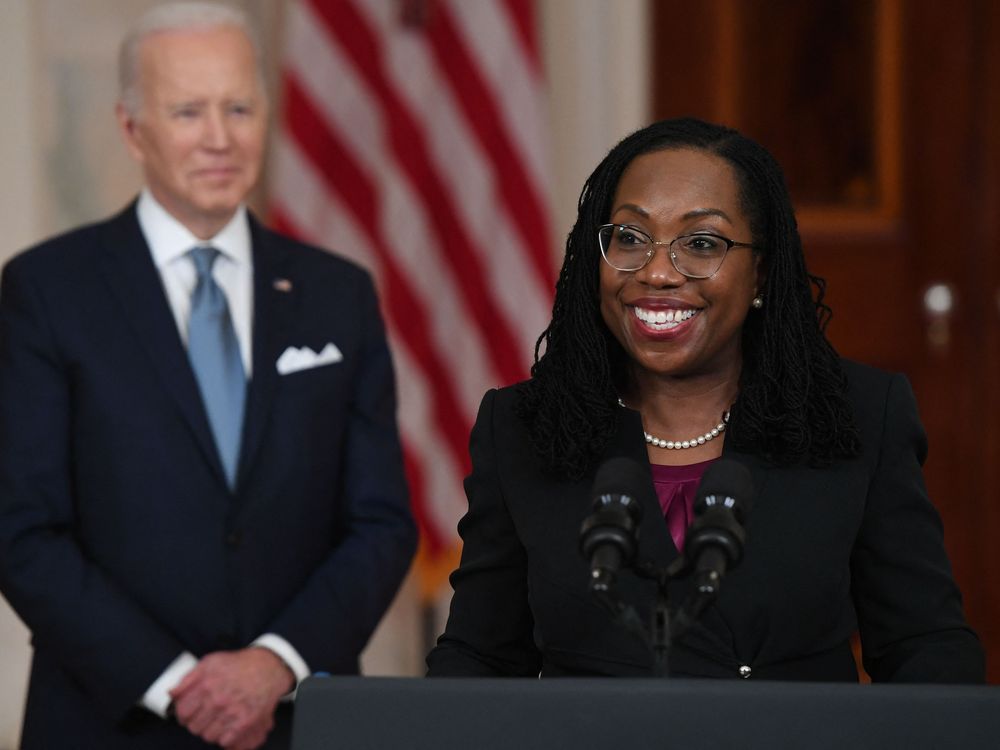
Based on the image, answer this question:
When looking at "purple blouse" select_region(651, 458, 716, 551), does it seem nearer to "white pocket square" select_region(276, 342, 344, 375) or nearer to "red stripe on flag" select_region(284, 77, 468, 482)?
"white pocket square" select_region(276, 342, 344, 375)

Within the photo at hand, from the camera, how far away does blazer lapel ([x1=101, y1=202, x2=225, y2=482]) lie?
276 centimetres

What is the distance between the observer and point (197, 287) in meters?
2.87

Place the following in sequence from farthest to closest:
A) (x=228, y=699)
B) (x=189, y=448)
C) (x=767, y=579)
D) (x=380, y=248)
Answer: (x=380, y=248) → (x=189, y=448) → (x=228, y=699) → (x=767, y=579)

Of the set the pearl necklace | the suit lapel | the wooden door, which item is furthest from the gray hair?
the wooden door

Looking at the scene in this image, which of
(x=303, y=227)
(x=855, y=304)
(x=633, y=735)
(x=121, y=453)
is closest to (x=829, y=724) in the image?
(x=633, y=735)

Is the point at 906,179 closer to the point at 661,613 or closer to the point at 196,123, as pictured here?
the point at 196,123

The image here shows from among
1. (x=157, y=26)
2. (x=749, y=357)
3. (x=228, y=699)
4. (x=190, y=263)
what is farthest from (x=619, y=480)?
(x=157, y=26)

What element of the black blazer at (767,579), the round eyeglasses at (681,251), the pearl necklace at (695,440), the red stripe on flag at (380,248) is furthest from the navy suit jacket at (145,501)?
the red stripe on flag at (380,248)

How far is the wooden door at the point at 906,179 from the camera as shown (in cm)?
480

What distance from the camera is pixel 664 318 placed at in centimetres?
214

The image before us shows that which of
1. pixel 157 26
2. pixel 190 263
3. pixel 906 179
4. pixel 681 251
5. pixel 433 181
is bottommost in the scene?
pixel 906 179

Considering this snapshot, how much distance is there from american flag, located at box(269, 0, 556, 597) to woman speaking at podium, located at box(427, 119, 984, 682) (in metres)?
2.12

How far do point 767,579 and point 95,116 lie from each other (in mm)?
2749

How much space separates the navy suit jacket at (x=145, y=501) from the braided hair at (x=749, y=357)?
0.69m
